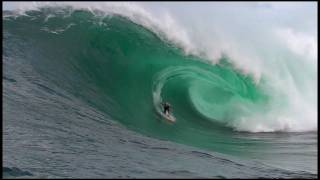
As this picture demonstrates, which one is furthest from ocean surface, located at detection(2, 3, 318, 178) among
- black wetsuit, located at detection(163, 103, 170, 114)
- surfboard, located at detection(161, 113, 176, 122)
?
black wetsuit, located at detection(163, 103, 170, 114)

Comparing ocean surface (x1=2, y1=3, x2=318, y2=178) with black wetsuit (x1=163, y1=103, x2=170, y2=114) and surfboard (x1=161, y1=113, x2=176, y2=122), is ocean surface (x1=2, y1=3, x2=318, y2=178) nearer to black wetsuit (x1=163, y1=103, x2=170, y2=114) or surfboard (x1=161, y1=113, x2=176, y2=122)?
surfboard (x1=161, y1=113, x2=176, y2=122)

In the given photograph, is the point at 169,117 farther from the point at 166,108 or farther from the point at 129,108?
the point at 129,108

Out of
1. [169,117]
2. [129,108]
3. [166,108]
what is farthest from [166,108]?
[129,108]

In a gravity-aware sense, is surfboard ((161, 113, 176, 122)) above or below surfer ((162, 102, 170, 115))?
below

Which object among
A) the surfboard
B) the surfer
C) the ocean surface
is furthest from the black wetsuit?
the ocean surface

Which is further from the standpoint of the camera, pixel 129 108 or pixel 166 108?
pixel 166 108

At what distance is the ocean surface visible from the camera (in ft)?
27.2

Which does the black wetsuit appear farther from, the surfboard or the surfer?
the surfboard

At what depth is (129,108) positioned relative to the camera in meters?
15.6

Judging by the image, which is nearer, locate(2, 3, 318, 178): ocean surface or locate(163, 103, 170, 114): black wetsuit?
locate(2, 3, 318, 178): ocean surface

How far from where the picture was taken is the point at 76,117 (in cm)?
1208

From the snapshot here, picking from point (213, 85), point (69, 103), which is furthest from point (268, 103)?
point (69, 103)

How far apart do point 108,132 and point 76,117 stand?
3.63ft

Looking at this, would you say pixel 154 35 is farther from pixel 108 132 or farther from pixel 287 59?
pixel 108 132
